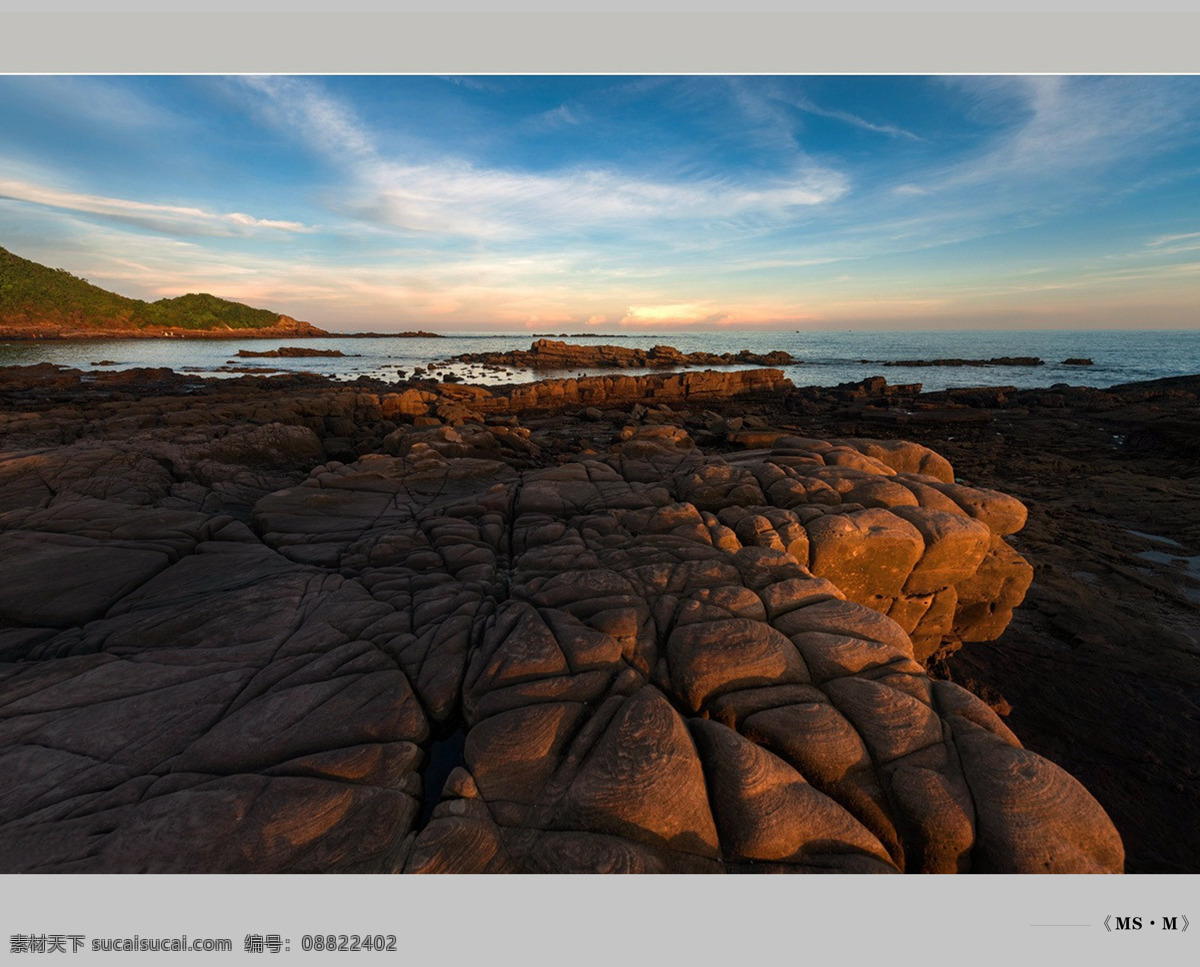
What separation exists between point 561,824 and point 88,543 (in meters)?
9.87

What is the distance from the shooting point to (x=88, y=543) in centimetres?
814

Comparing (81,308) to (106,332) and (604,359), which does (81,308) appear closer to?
(106,332)

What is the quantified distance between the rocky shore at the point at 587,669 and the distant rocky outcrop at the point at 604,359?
66743 mm

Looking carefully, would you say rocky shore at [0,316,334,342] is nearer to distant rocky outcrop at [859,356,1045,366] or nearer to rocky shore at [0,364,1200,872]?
rocky shore at [0,364,1200,872]

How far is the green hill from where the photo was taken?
111812 millimetres

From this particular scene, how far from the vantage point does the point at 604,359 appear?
8119 centimetres

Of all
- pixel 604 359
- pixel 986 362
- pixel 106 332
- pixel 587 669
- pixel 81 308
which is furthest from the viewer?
pixel 81 308

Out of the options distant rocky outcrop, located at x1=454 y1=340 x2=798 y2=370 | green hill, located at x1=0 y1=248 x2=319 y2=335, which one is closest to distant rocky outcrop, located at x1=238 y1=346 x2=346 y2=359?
distant rocky outcrop, located at x1=454 y1=340 x2=798 y2=370

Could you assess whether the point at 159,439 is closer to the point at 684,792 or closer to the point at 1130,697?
the point at 684,792

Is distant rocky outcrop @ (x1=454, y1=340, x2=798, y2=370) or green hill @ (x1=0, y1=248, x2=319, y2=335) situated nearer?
distant rocky outcrop @ (x1=454, y1=340, x2=798, y2=370)

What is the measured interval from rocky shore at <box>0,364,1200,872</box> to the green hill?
157899 millimetres

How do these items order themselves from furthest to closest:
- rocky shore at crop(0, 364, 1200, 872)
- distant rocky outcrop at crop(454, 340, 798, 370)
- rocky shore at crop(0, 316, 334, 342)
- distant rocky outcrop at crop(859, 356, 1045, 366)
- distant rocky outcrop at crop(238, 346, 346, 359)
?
→ rocky shore at crop(0, 316, 334, 342), distant rocky outcrop at crop(238, 346, 346, 359), distant rocky outcrop at crop(454, 340, 798, 370), distant rocky outcrop at crop(859, 356, 1045, 366), rocky shore at crop(0, 364, 1200, 872)

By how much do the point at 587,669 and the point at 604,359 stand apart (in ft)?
261

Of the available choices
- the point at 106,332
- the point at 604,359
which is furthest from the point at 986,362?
the point at 106,332
